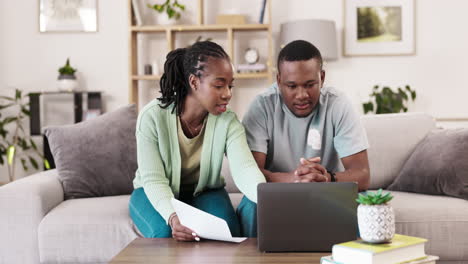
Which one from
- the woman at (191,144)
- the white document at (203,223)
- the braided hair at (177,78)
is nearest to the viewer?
the white document at (203,223)

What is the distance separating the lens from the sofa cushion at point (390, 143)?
268 centimetres

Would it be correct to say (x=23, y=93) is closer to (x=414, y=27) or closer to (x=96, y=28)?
(x=96, y=28)

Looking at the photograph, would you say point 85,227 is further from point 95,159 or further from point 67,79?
point 67,79

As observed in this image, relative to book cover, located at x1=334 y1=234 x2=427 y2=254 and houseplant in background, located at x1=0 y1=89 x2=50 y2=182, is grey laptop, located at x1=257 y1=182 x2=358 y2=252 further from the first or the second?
houseplant in background, located at x1=0 y1=89 x2=50 y2=182

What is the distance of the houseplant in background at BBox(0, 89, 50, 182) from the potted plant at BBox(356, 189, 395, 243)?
12.1 feet

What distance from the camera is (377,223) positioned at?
125 centimetres

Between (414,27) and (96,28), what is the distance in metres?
2.63

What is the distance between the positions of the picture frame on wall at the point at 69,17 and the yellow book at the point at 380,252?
3.92 metres

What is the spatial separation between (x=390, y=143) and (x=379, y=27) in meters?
2.28

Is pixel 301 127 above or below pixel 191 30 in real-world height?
below

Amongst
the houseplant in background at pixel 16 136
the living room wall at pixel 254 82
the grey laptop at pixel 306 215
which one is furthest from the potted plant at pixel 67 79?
the grey laptop at pixel 306 215

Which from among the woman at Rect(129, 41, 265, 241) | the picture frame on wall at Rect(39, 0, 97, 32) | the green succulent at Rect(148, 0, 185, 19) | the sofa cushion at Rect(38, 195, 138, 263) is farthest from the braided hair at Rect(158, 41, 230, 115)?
the picture frame on wall at Rect(39, 0, 97, 32)

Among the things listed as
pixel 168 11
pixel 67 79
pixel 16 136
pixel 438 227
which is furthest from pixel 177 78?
pixel 16 136

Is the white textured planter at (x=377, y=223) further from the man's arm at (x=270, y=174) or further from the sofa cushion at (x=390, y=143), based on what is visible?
the sofa cushion at (x=390, y=143)
